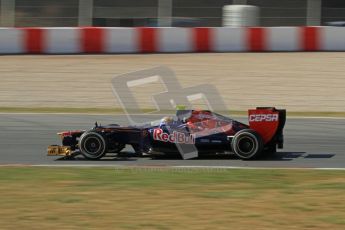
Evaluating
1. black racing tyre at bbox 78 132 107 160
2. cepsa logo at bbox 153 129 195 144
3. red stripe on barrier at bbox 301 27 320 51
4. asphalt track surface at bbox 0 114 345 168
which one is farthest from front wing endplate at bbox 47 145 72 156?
red stripe on barrier at bbox 301 27 320 51

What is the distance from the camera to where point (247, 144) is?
9047 mm

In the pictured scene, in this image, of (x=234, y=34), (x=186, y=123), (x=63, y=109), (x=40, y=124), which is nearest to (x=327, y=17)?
(x=234, y=34)

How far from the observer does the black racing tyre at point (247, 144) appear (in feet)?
29.4

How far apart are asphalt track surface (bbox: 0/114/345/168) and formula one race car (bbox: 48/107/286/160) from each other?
0.15m

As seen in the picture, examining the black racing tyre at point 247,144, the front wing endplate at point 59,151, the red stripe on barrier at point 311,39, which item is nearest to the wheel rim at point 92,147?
the front wing endplate at point 59,151

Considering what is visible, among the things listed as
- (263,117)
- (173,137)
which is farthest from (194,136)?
(263,117)

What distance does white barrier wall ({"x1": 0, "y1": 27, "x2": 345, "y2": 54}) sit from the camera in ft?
60.8

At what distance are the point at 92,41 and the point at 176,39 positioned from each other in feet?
6.94

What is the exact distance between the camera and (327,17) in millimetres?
29031

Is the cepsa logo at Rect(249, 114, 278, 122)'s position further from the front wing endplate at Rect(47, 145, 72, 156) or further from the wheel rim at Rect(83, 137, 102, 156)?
the front wing endplate at Rect(47, 145, 72, 156)

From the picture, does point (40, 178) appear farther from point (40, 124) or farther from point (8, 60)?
point (8, 60)

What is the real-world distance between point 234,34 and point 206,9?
447 inches

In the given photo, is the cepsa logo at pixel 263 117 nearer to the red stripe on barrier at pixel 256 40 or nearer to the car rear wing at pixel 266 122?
the car rear wing at pixel 266 122

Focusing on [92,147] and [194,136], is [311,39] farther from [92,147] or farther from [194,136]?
[92,147]
